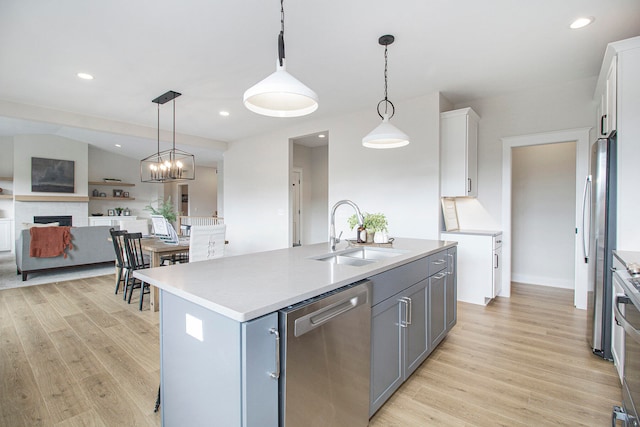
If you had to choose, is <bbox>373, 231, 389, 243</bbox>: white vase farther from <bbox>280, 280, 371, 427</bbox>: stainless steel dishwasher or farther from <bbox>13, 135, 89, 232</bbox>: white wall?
<bbox>13, 135, 89, 232</bbox>: white wall

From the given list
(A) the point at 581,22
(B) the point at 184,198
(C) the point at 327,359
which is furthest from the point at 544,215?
(B) the point at 184,198

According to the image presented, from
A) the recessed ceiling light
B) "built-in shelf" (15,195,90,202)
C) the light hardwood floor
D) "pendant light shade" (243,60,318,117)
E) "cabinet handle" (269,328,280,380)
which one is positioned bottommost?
the light hardwood floor

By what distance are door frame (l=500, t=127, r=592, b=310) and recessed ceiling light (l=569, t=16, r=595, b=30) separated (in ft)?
5.16

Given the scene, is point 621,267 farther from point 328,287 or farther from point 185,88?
point 185,88

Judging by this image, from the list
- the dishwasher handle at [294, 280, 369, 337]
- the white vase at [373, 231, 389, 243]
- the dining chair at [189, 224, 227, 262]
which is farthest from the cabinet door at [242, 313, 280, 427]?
the dining chair at [189, 224, 227, 262]

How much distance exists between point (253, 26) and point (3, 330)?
12.4 feet

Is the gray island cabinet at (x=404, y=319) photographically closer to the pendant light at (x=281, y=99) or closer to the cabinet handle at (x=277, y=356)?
the cabinet handle at (x=277, y=356)

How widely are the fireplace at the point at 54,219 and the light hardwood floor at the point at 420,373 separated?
5.58 meters

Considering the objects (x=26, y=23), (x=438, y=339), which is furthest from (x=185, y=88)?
(x=438, y=339)

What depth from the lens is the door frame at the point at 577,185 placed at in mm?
3557

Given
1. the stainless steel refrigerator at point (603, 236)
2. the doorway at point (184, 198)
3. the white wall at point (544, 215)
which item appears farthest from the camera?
the doorway at point (184, 198)

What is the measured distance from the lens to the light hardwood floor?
1.78 meters

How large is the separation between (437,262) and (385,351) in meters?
0.99

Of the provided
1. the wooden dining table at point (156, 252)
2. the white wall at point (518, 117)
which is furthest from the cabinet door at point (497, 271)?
the wooden dining table at point (156, 252)
